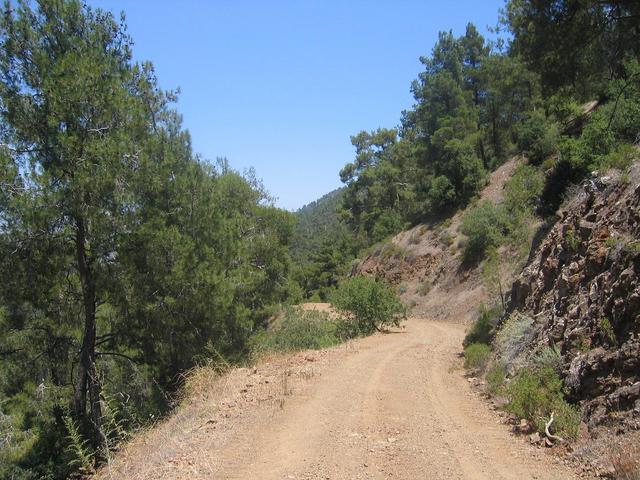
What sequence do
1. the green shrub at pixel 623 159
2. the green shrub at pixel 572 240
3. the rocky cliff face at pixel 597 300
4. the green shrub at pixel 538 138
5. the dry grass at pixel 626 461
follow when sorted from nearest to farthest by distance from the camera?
the dry grass at pixel 626 461
the rocky cliff face at pixel 597 300
the green shrub at pixel 572 240
the green shrub at pixel 623 159
the green shrub at pixel 538 138

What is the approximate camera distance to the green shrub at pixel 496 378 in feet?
33.3

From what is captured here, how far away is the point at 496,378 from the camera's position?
1049 centimetres

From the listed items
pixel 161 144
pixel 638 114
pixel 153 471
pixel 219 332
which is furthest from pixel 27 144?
pixel 638 114

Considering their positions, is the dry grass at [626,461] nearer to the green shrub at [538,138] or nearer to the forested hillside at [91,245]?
the forested hillside at [91,245]

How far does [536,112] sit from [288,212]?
19.4 m

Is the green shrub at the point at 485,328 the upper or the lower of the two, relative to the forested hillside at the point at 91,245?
lower

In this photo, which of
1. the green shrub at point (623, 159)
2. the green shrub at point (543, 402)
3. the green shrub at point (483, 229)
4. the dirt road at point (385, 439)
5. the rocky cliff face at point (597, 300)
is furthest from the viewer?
the green shrub at point (483, 229)

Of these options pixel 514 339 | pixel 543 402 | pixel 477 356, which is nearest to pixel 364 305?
pixel 477 356

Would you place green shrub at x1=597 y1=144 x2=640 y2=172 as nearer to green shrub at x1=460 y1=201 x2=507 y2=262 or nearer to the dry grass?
the dry grass

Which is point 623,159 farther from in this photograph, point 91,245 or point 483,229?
point 483,229

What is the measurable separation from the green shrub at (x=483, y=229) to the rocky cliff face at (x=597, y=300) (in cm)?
1872

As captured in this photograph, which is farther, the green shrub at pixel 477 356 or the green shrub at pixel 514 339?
the green shrub at pixel 477 356

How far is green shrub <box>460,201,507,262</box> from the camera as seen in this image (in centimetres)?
3026

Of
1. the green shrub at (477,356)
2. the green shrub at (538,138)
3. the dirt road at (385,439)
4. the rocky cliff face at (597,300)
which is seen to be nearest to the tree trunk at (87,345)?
the dirt road at (385,439)
